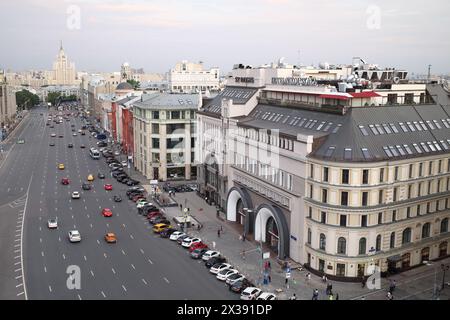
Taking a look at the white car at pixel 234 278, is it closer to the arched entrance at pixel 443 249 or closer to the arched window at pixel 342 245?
the arched window at pixel 342 245

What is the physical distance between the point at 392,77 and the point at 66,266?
58.6 m

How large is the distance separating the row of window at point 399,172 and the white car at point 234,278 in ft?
46.1

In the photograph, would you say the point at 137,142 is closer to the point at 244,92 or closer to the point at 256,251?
the point at 244,92

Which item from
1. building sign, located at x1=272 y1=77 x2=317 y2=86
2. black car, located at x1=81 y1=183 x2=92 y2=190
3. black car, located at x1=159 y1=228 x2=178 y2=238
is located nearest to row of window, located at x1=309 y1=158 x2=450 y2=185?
building sign, located at x1=272 y1=77 x2=317 y2=86

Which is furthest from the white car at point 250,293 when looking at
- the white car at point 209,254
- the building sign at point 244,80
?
the building sign at point 244,80

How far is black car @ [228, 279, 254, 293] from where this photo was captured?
2057 inches

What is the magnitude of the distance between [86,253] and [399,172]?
4053cm

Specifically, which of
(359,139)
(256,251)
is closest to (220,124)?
(256,251)

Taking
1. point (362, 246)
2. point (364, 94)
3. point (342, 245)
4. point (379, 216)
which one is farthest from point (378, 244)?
point (364, 94)

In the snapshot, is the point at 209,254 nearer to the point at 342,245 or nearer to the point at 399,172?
the point at 342,245

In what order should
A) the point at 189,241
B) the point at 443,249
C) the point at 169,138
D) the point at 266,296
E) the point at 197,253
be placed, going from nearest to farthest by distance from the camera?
the point at 266,296, the point at 443,249, the point at 197,253, the point at 189,241, the point at 169,138

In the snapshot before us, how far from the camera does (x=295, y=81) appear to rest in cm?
7225

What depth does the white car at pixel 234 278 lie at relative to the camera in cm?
5394

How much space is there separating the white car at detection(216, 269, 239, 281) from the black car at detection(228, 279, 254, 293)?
2.12 metres
